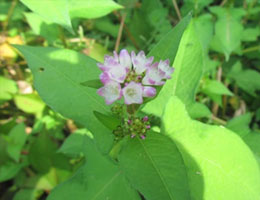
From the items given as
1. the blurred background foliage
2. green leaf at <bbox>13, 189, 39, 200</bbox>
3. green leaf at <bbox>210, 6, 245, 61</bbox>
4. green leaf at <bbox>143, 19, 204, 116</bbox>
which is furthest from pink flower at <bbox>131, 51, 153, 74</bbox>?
green leaf at <bbox>13, 189, 39, 200</bbox>

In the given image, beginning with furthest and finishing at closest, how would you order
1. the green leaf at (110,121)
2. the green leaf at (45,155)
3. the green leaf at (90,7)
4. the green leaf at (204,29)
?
the green leaf at (45,155) → the green leaf at (204,29) → the green leaf at (90,7) → the green leaf at (110,121)

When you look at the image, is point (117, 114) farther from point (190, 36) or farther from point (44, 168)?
point (44, 168)

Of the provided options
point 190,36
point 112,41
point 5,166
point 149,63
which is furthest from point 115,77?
point 112,41

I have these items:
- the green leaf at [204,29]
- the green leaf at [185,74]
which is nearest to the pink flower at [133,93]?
the green leaf at [185,74]

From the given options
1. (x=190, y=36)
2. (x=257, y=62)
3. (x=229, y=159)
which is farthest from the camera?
(x=257, y=62)

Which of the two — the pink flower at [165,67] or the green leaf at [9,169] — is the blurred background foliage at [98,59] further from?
the pink flower at [165,67]

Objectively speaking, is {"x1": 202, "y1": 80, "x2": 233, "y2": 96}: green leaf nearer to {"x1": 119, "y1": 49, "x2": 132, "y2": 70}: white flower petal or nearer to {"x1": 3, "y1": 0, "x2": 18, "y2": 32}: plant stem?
{"x1": 119, "y1": 49, "x2": 132, "y2": 70}: white flower petal
